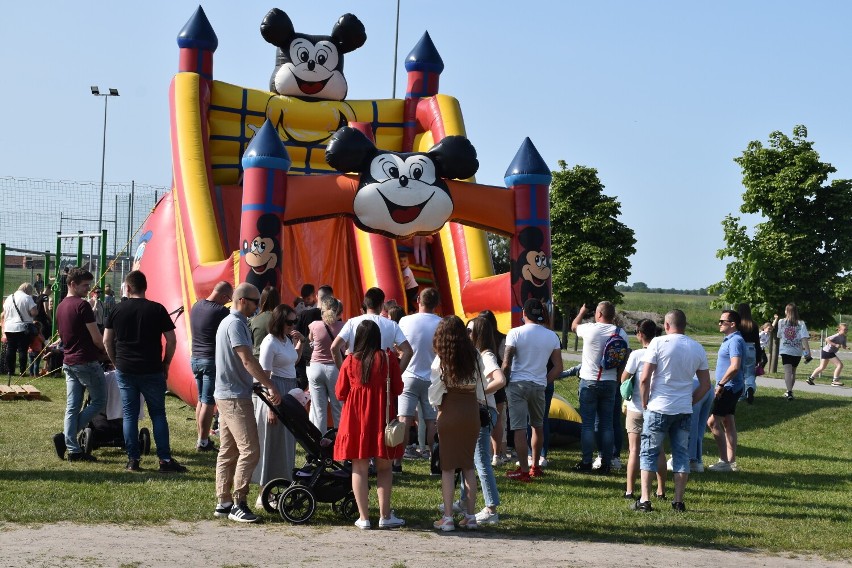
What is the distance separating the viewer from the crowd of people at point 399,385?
22.9 feet

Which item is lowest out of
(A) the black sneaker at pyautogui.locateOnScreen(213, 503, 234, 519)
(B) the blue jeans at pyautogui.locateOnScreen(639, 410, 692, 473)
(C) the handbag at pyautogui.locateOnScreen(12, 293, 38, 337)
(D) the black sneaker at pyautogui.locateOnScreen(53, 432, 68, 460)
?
(A) the black sneaker at pyautogui.locateOnScreen(213, 503, 234, 519)

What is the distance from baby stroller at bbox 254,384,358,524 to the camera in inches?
279

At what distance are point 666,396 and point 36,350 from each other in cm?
1139

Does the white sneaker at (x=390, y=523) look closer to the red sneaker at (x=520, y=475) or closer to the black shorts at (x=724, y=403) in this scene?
the red sneaker at (x=520, y=475)

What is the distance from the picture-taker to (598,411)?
31.8ft

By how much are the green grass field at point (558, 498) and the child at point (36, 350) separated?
15.4 feet

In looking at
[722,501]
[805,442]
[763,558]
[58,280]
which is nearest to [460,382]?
[763,558]

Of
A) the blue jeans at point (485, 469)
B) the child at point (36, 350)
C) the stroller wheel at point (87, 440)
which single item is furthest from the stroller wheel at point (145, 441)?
the child at point (36, 350)

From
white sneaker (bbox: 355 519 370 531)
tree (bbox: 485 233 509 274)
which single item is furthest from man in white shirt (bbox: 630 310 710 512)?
tree (bbox: 485 233 509 274)

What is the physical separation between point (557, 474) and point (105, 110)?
22.2m

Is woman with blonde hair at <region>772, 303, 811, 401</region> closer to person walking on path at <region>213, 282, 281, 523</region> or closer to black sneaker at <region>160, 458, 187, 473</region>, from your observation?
black sneaker at <region>160, 458, 187, 473</region>

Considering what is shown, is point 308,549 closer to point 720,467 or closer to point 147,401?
point 147,401

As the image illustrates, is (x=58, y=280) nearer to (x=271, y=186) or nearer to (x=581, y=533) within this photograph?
(x=271, y=186)

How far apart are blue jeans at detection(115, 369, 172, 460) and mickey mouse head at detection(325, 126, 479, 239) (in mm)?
3475
